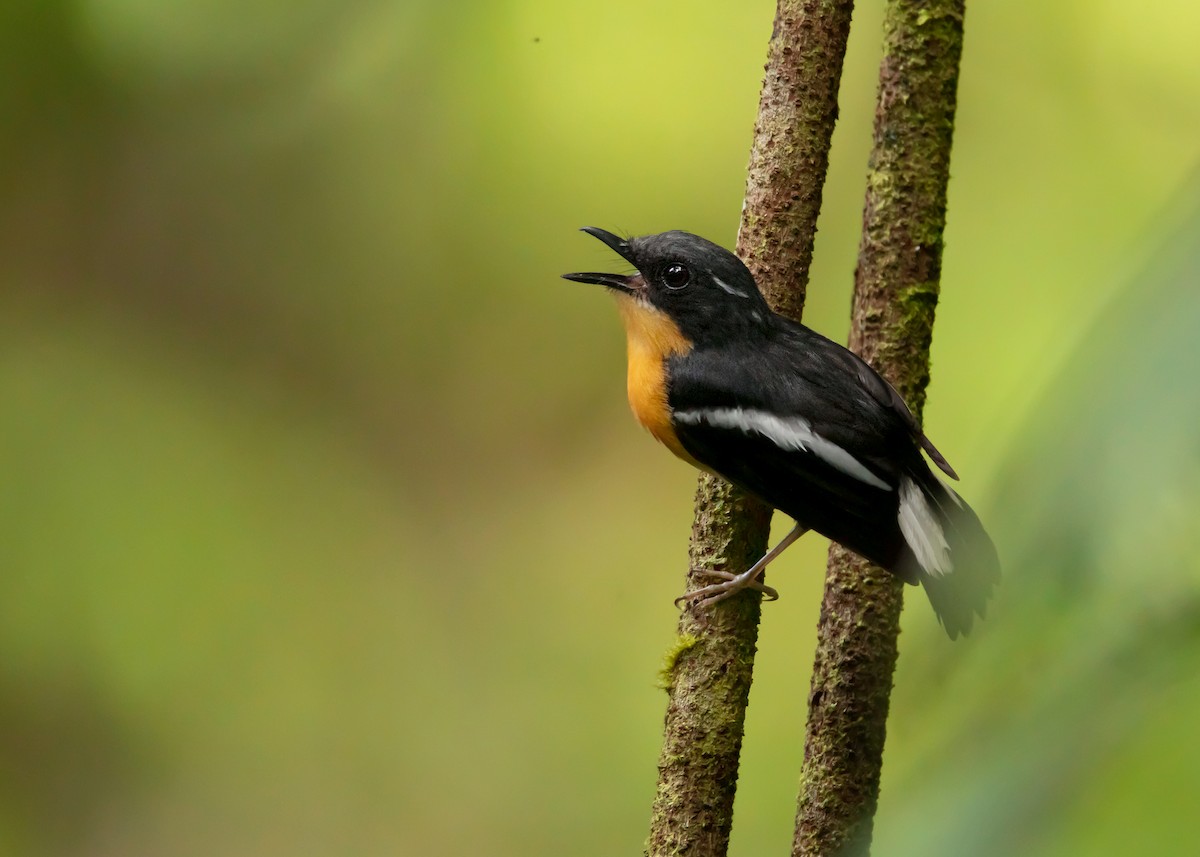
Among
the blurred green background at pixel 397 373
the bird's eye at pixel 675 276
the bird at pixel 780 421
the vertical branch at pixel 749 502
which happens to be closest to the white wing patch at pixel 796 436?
the bird at pixel 780 421

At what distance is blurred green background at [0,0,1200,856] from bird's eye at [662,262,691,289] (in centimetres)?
238

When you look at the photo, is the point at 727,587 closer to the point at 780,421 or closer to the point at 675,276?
the point at 780,421

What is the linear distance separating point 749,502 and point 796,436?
199mm

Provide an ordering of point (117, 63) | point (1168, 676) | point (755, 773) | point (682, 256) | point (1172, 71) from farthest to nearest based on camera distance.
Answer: point (117, 63) < point (755, 773) < point (1172, 71) < point (682, 256) < point (1168, 676)

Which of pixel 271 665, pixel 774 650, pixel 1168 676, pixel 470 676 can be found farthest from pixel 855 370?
pixel 271 665

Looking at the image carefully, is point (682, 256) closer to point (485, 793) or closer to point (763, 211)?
point (763, 211)

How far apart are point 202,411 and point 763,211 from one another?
485 centimetres

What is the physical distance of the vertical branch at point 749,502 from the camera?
2.36m

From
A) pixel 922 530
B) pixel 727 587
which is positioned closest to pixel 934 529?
pixel 922 530

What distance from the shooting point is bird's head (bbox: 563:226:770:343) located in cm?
285

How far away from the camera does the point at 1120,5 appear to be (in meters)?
5.08

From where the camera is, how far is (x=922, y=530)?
264cm

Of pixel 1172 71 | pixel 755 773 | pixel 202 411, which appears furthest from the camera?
pixel 202 411

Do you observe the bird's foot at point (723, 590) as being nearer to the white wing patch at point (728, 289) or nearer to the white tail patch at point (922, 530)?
the white tail patch at point (922, 530)
